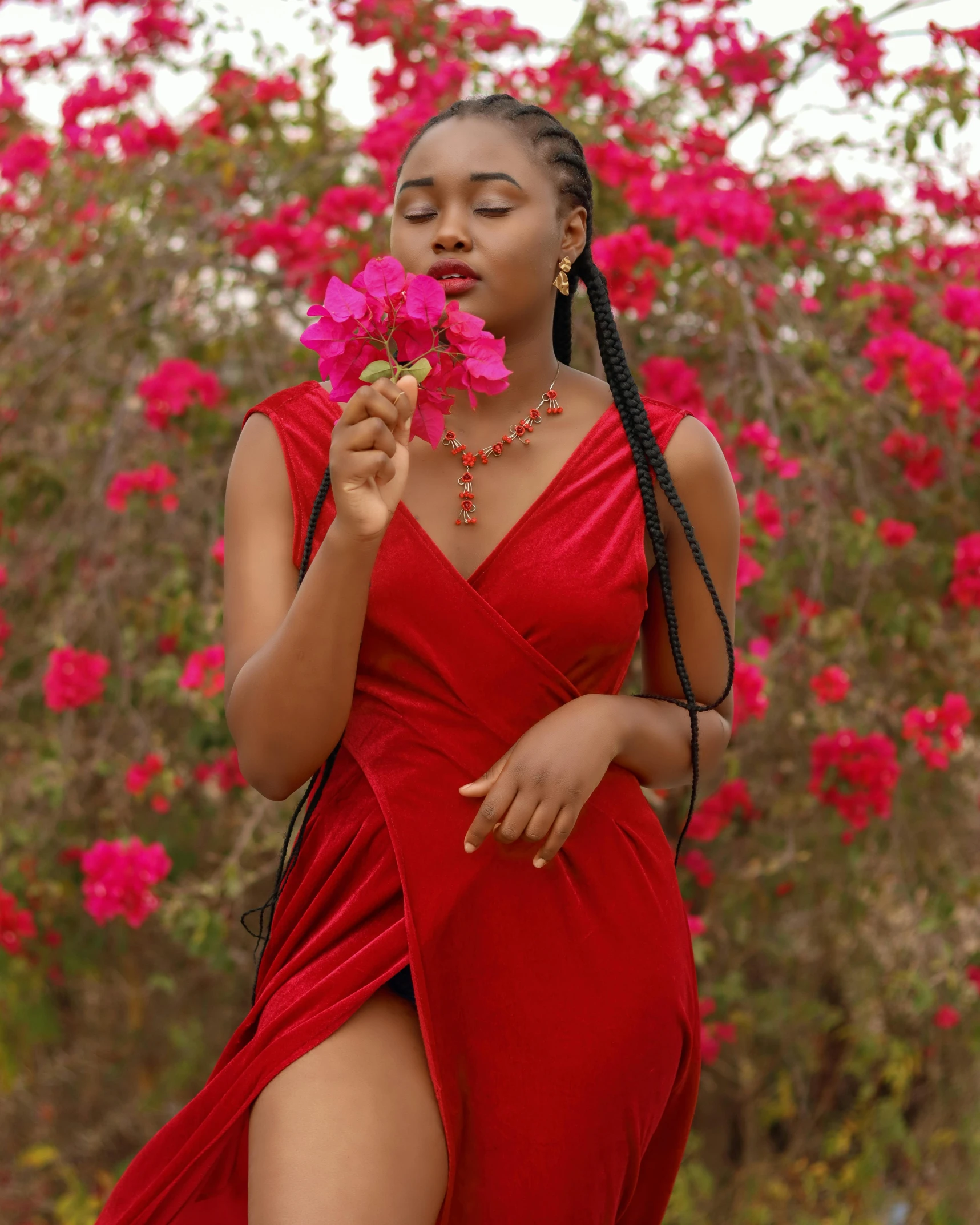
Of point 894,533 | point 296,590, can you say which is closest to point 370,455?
point 296,590

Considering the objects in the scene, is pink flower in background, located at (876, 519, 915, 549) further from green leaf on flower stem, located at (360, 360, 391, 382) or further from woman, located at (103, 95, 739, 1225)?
green leaf on flower stem, located at (360, 360, 391, 382)

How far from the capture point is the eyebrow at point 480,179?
151cm

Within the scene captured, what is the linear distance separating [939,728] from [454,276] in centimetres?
183

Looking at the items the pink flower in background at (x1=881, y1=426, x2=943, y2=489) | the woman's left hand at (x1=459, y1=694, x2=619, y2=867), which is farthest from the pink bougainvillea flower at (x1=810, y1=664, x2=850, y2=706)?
the woman's left hand at (x1=459, y1=694, x2=619, y2=867)

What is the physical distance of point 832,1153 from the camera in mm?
3717

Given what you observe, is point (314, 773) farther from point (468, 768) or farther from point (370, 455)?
point (370, 455)

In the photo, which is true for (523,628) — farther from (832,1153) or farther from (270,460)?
(832,1153)

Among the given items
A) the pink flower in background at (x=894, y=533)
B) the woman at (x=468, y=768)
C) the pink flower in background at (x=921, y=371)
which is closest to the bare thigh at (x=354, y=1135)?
the woman at (x=468, y=768)

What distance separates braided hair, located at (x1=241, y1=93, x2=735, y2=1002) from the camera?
158cm

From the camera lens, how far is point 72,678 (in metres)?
2.86

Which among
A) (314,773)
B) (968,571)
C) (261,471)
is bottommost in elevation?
(314,773)

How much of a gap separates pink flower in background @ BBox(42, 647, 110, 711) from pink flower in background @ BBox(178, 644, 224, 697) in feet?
0.99

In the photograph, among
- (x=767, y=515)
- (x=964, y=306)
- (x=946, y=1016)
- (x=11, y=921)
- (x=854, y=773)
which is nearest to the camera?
(x=767, y=515)

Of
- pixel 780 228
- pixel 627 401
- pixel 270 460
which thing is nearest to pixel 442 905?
pixel 270 460
